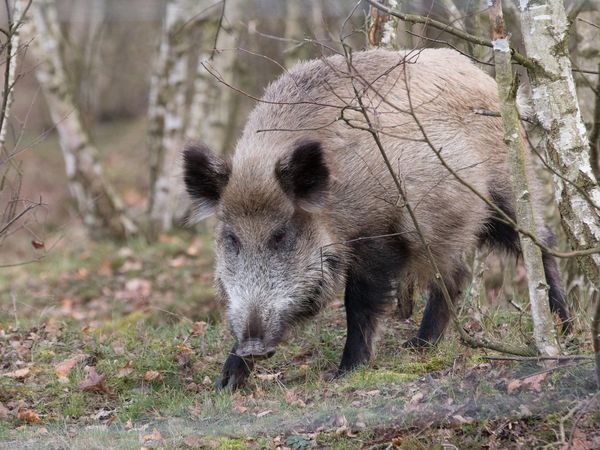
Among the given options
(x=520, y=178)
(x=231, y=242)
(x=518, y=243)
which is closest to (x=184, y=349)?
(x=231, y=242)

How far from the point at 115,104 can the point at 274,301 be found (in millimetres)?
20942

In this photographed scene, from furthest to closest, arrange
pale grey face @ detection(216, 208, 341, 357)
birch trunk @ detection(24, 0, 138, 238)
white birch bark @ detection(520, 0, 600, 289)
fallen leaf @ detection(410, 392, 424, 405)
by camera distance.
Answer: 1. birch trunk @ detection(24, 0, 138, 238)
2. pale grey face @ detection(216, 208, 341, 357)
3. white birch bark @ detection(520, 0, 600, 289)
4. fallen leaf @ detection(410, 392, 424, 405)

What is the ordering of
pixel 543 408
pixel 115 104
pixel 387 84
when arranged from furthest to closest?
pixel 115 104
pixel 387 84
pixel 543 408


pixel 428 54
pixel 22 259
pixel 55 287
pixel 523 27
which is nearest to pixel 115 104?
pixel 22 259

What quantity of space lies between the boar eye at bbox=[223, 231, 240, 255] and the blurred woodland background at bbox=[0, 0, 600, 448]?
1.61 ft

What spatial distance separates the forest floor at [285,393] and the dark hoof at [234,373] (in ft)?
0.28

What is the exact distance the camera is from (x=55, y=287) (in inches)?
444

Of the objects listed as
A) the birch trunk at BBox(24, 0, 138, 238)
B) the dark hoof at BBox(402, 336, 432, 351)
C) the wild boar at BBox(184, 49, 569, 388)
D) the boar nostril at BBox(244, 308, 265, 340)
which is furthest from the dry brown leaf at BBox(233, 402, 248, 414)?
the birch trunk at BBox(24, 0, 138, 238)

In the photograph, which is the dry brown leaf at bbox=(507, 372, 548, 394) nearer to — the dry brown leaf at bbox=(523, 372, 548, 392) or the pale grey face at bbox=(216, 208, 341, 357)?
the dry brown leaf at bbox=(523, 372, 548, 392)

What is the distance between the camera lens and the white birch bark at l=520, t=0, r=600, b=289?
4.97 m

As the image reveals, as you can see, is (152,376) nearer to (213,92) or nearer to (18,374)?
(18,374)

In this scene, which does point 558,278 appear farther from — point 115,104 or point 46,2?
point 115,104

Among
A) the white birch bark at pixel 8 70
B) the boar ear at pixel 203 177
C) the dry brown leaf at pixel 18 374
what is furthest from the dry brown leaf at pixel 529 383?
the white birch bark at pixel 8 70

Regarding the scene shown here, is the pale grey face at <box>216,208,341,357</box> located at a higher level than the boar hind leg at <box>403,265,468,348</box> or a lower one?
higher
